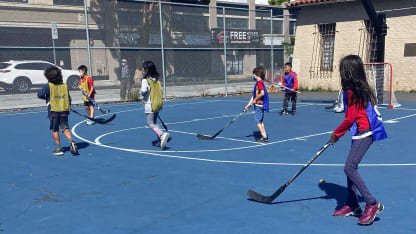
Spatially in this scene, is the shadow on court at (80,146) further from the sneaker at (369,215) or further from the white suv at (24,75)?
the white suv at (24,75)

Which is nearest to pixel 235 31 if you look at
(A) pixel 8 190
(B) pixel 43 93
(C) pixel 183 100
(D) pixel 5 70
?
(C) pixel 183 100

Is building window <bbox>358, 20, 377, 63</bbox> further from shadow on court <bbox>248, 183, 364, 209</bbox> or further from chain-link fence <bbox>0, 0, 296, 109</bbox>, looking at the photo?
shadow on court <bbox>248, 183, 364, 209</bbox>

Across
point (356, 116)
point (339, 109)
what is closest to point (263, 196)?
point (356, 116)

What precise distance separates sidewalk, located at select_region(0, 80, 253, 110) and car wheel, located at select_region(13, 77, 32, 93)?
0.53m

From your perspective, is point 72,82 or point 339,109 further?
point 72,82

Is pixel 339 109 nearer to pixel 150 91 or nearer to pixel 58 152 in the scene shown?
Result: pixel 150 91

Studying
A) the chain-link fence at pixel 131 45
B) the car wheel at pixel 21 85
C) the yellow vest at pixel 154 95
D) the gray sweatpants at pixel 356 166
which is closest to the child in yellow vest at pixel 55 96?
the yellow vest at pixel 154 95

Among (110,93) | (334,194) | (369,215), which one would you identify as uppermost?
(110,93)

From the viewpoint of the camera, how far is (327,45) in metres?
22.0

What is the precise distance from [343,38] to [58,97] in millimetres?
16703

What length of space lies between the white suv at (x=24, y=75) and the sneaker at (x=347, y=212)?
14.5 m

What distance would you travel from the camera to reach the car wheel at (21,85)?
1713 centimetres

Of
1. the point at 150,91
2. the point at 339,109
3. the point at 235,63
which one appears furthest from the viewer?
the point at 235,63

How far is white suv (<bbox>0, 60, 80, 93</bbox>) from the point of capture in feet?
53.8
